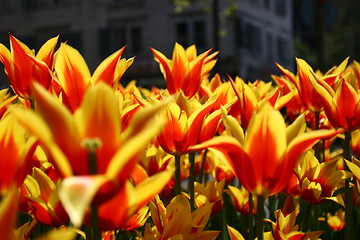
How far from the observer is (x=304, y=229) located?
2006 millimetres

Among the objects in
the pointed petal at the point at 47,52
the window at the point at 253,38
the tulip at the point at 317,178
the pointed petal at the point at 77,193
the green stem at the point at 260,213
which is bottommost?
the window at the point at 253,38

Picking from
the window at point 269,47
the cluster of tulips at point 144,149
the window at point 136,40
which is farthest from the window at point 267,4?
the cluster of tulips at point 144,149

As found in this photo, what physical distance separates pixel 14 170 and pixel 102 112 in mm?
265

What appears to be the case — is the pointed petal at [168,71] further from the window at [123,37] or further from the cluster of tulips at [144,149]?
the window at [123,37]

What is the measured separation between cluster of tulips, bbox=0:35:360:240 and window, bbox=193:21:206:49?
95.1 feet

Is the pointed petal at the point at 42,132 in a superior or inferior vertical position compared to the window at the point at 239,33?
superior

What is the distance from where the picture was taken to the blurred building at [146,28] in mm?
30625

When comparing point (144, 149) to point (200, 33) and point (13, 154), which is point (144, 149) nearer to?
point (13, 154)

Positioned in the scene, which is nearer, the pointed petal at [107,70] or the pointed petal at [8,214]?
the pointed petal at [8,214]

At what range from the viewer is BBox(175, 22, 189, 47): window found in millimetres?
31547

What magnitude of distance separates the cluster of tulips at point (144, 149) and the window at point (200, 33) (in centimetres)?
2898

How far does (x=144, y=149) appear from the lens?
60.2 inches

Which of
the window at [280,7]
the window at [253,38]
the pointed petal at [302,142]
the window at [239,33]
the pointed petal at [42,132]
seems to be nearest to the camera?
the pointed petal at [42,132]

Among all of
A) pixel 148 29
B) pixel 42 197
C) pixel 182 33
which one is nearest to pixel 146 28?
pixel 148 29
